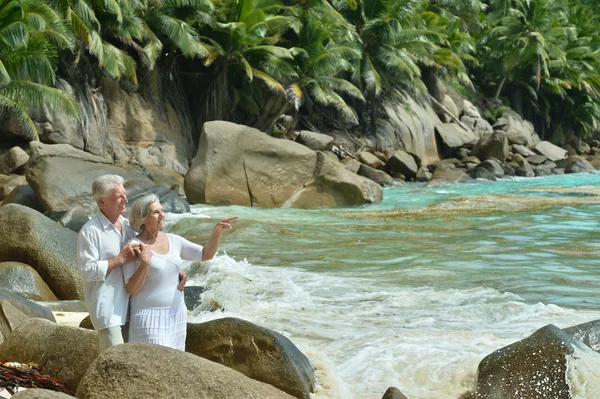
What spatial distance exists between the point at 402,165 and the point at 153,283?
27850 millimetres

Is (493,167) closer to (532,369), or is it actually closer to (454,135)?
(454,135)

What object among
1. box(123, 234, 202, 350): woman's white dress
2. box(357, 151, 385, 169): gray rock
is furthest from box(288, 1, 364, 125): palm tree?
box(123, 234, 202, 350): woman's white dress

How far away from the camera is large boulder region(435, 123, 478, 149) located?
37812mm

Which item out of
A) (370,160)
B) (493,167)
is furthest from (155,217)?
(493,167)

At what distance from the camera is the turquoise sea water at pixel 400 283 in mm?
6629

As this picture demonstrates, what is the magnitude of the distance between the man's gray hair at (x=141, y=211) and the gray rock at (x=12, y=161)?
17.6 m

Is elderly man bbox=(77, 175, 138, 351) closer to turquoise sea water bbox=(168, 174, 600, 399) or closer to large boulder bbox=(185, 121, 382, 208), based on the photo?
turquoise sea water bbox=(168, 174, 600, 399)

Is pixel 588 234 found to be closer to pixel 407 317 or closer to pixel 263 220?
pixel 263 220

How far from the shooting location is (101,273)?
14.5 ft

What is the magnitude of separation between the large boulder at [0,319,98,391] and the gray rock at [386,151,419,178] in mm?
27262

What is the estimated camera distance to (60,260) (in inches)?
366

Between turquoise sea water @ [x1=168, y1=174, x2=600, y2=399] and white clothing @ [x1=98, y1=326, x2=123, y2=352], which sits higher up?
white clothing @ [x1=98, y1=326, x2=123, y2=352]

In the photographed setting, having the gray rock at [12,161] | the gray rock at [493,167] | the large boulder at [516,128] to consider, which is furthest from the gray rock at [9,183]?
the large boulder at [516,128]

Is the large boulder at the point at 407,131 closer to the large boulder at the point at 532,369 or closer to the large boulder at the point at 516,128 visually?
the large boulder at the point at 516,128
